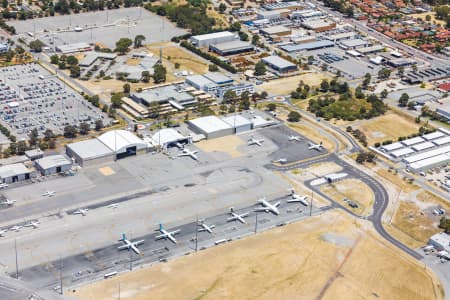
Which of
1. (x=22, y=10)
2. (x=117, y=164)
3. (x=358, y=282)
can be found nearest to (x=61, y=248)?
(x=117, y=164)

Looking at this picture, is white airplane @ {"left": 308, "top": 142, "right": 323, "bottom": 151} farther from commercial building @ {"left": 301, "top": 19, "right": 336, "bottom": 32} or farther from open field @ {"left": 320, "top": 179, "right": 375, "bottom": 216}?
commercial building @ {"left": 301, "top": 19, "right": 336, "bottom": 32}

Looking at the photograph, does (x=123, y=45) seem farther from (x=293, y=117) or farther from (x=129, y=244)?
(x=129, y=244)

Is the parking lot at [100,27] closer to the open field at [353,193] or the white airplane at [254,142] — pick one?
the white airplane at [254,142]

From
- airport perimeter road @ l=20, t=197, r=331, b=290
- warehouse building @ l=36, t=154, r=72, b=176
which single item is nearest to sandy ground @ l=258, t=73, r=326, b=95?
airport perimeter road @ l=20, t=197, r=331, b=290

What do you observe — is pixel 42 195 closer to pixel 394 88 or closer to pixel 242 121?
pixel 242 121

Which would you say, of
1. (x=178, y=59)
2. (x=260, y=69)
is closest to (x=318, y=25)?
(x=260, y=69)

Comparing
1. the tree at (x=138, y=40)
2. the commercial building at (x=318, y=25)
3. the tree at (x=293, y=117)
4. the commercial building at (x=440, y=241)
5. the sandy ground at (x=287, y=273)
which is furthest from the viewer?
the commercial building at (x=318, y=25)

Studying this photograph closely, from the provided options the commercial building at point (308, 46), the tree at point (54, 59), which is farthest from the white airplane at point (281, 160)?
the tree at point (54, 59)
